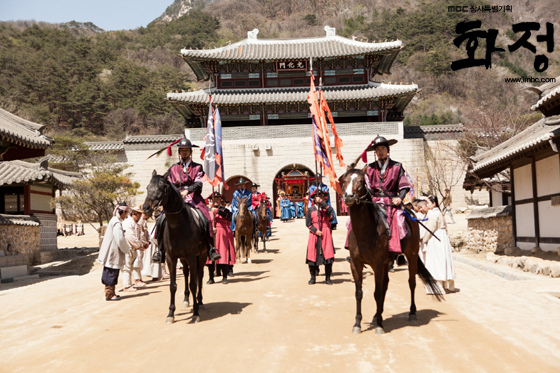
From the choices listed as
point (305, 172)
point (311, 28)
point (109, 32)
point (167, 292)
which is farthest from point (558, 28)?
point (167, 292)

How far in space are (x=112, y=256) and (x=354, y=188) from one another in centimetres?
576

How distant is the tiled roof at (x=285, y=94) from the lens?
3434cm

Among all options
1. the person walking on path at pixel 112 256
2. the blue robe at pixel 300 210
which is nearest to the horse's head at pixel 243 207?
the person walking on path at pixel 112 256

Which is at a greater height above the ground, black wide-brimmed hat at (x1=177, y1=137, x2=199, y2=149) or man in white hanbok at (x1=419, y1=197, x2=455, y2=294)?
black wide-brimmed hat at (x1=177, y1=137, x2=199, y2=149)

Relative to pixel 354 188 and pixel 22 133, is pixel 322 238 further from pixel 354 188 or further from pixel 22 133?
pixel 22 133

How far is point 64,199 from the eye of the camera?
2356cm

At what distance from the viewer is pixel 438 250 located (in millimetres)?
9297

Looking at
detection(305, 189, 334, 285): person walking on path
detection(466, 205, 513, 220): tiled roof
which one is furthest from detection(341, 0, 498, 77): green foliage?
detection(305, 189, 334, 285): person walking on path

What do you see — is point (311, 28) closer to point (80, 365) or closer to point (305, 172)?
point (305, 172)

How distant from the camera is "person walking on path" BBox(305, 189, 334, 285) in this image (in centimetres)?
1065

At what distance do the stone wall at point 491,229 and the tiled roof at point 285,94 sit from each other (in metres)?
18.0

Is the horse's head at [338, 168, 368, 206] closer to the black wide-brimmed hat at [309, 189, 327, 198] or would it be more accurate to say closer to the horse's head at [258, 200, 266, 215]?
the black wide-brimmed hat at [309, 189, 327, 198]

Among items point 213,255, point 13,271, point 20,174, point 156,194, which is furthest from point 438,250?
point 20,174

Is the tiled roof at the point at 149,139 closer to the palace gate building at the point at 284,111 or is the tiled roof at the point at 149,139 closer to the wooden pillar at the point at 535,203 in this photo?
the palace gate building at the point at 284,111
